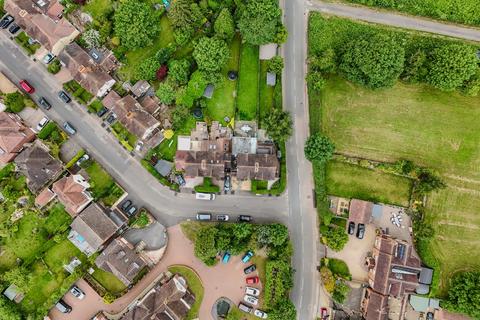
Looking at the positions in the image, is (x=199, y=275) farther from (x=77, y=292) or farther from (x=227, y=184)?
(x=77, y=292)

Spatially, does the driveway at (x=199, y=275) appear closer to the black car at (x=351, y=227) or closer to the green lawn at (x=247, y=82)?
the black car at (x=351, y=227)

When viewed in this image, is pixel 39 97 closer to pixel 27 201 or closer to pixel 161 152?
pixel 27 201

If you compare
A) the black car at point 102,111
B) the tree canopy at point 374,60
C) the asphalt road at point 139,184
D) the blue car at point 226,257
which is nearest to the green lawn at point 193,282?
the blue car at point 226,257

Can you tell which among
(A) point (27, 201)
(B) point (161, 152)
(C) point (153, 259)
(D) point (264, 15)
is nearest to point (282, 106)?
(D) point (264, 15)

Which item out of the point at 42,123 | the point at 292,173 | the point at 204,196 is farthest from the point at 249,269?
the point at 42,123

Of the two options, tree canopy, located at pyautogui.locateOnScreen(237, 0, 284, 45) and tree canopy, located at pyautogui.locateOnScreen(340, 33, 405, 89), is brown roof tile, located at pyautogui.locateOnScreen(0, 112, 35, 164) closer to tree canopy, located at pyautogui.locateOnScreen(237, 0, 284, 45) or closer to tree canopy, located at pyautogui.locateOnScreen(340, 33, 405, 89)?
tree canopy, located at pyautogui.locateOnScreen(237, 0, 284, 45)
